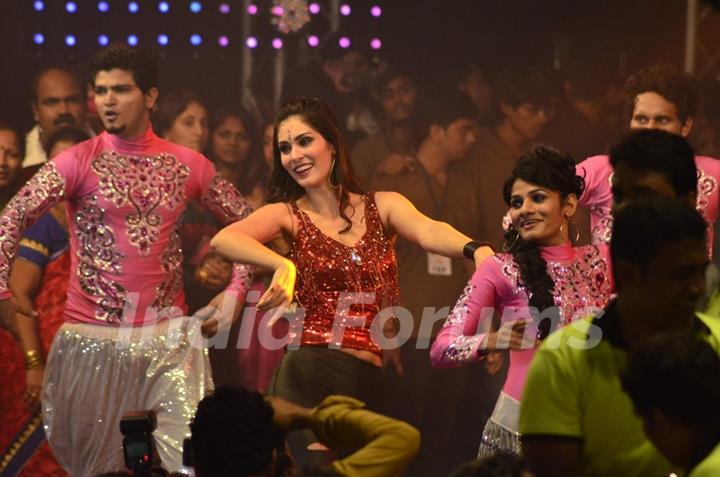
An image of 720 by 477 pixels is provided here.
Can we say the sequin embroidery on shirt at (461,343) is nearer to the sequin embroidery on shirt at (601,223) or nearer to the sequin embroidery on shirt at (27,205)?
the sequin embroidery on shirt at (601,223)

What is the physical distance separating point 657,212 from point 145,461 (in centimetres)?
143

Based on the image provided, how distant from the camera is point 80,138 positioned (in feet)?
22.3

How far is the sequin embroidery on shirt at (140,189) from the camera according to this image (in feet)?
18.9

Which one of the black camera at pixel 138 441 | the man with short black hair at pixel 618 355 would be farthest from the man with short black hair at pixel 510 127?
the man with short black hair at pixel 618 355

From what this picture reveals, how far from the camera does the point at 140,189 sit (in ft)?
18.9

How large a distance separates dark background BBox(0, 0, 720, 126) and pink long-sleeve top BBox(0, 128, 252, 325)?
106 centimetres

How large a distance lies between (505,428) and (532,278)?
47 cm

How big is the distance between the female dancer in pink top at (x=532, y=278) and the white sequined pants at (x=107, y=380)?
4.96 ft

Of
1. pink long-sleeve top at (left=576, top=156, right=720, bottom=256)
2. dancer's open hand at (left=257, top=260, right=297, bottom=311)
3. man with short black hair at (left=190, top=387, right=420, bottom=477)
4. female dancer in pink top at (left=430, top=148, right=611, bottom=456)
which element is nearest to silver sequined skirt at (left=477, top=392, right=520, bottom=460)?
female dancer in pink top at (left=430, top=148, right=611, bottom=456)

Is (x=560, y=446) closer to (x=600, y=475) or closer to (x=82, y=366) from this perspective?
(x=600, y=475)

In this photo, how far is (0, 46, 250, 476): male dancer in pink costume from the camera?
573 cm

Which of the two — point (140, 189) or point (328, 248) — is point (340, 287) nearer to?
point (328, 248)

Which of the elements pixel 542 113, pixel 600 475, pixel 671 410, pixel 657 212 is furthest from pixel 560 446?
pixel 542 113

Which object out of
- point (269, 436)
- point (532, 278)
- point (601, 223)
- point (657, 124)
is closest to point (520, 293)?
point (532, 278)
